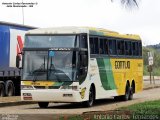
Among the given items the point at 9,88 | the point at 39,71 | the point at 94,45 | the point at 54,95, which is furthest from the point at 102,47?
the point at 9,88

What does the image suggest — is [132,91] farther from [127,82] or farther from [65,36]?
[65,36]

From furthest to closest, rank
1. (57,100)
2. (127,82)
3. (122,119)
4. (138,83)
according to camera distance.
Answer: (138,83), (127,82), (57,100), (122,119)

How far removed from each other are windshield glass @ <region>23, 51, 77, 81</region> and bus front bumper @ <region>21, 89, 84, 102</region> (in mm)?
494

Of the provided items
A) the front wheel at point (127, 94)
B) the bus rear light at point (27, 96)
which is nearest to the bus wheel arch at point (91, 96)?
the bus rear light at point (27, 96)

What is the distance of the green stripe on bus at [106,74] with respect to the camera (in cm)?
2600

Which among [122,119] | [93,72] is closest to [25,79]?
[93,72]

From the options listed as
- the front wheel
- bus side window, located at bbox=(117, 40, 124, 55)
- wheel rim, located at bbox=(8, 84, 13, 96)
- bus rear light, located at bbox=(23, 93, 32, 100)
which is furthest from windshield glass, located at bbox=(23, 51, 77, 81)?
wheel rim, located at bbox=(8, 84, 13, 96)

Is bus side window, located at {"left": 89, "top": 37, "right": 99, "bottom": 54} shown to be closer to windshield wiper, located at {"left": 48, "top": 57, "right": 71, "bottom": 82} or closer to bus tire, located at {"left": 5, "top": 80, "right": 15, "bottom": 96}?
windshield wiper, located at {"left": 48, "top": 57, "right": 71, "bottom": 82}

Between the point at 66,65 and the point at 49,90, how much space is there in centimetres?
115

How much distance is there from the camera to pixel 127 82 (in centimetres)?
2994

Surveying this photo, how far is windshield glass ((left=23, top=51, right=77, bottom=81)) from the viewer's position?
914 inches

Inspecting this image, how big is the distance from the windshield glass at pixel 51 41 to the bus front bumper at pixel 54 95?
180 cm

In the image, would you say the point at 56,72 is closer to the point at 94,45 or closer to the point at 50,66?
the point at 50,66

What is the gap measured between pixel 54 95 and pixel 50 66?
1151 mm
